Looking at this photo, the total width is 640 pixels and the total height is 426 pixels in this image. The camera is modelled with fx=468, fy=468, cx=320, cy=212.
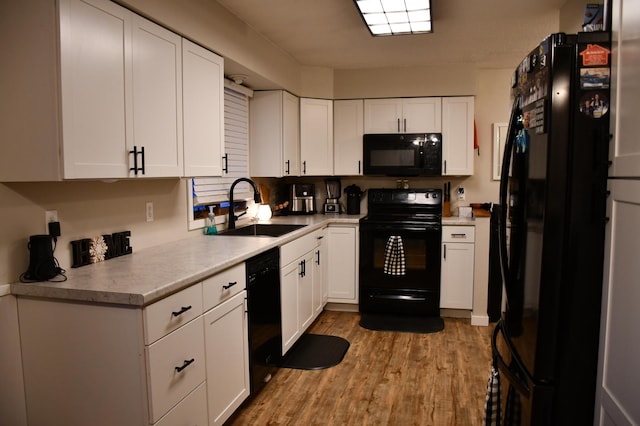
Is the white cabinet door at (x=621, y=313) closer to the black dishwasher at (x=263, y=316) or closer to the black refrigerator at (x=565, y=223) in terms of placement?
the black refrigerator at (x=565, y=223)

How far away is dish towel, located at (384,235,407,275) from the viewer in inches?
171

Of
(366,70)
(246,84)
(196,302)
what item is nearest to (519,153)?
(196,302)

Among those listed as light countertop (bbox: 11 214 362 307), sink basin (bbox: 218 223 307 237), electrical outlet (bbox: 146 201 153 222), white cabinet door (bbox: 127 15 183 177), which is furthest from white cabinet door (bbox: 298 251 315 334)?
white cabinet door (bbox: 127 15 183 177)

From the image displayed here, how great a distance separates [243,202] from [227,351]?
72.3 inches

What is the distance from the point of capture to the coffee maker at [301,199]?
191 inches

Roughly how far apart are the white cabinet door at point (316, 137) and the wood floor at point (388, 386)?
170 cm

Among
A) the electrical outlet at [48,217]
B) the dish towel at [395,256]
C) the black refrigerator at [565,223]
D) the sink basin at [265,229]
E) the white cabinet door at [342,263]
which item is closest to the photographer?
the black refrigerator at [565,223]

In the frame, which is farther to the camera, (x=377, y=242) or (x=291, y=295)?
(x=377, y=242)

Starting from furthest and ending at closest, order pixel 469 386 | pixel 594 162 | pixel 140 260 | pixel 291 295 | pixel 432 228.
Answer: pixel 432 228 < pixel 291 295 < pixel 469 386 < pixel 140 260 < pixel 594 162

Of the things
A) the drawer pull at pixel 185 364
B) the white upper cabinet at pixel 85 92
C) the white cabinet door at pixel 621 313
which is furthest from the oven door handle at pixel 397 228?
the white cabinet door at pixel 621 313

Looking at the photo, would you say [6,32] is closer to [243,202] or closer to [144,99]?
[144,99]

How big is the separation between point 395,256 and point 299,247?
1165mm

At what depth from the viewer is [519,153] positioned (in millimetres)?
1866

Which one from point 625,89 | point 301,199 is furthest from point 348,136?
point 625,89
